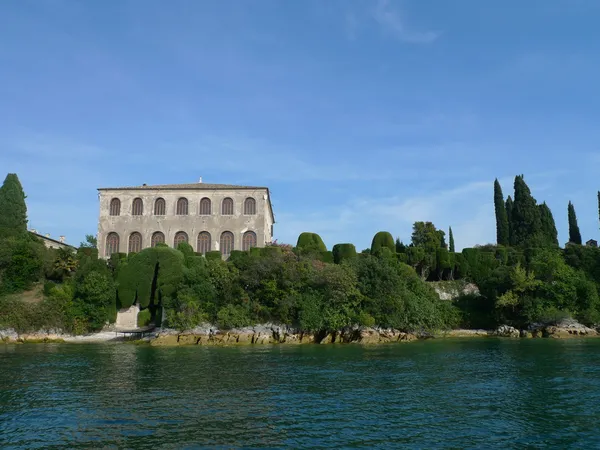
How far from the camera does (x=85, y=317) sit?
4109 centimetres

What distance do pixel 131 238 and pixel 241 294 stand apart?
2328 centimetres

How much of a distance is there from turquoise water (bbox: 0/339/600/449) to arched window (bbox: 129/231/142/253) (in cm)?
3485

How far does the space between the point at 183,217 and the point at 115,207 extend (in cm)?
842

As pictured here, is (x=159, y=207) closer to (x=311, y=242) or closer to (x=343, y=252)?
(x=311, y=242)

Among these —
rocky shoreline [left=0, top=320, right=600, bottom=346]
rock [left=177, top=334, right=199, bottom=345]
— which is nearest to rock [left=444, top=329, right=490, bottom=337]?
rocky shoreline [left=0, top=320, right=600, bottom=346]

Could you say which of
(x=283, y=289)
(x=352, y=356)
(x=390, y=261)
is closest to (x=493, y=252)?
(x=390, y=261)

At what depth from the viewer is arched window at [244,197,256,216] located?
185ft

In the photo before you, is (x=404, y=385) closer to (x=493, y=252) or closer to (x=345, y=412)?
(x=345, y=412)

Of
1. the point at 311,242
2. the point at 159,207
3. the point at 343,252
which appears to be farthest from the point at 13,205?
the point at 343,252

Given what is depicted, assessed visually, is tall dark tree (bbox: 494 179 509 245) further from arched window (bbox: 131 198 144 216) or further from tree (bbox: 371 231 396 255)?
arched window (bbox: 131 198 144 216)

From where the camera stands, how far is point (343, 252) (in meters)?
49.5

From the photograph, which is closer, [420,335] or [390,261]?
[420,335]

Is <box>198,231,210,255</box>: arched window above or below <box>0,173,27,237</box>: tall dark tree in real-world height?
below

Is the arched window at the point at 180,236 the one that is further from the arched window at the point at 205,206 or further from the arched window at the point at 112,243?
the arched window at the point at 112,243
